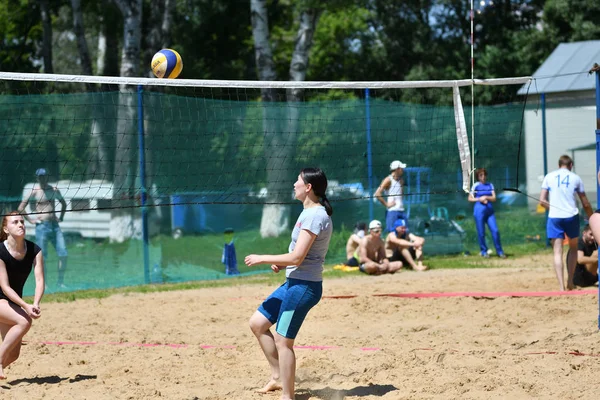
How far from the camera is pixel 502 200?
15031mm

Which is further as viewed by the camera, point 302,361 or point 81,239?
point 81,239

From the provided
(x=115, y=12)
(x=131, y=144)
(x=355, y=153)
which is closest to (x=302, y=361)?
(x=131, y=144)

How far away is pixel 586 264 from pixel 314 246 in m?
5.74

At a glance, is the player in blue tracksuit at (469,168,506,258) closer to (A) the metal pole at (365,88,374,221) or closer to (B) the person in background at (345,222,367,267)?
(A) the metal pole at (365,88,374,221)

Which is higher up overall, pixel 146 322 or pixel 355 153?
pixel 355 153

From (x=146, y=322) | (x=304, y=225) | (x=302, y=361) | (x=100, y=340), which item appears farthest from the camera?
(x=146, y=322)

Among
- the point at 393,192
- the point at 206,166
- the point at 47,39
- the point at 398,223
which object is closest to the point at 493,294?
the point at 398,223

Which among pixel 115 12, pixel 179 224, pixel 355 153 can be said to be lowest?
pixel 179 224

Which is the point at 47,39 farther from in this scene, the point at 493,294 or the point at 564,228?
the point at 564,228

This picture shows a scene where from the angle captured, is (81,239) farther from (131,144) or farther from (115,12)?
(115,12)

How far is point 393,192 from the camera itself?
40.7 feet

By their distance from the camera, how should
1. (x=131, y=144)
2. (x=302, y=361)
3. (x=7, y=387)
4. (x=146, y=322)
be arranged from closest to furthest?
(x=7, y=387)
(x=302, y=361)
(x=146, y=322)
(x=131, y=144)

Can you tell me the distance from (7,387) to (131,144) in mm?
5853

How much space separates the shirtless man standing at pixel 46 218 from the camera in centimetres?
1033
